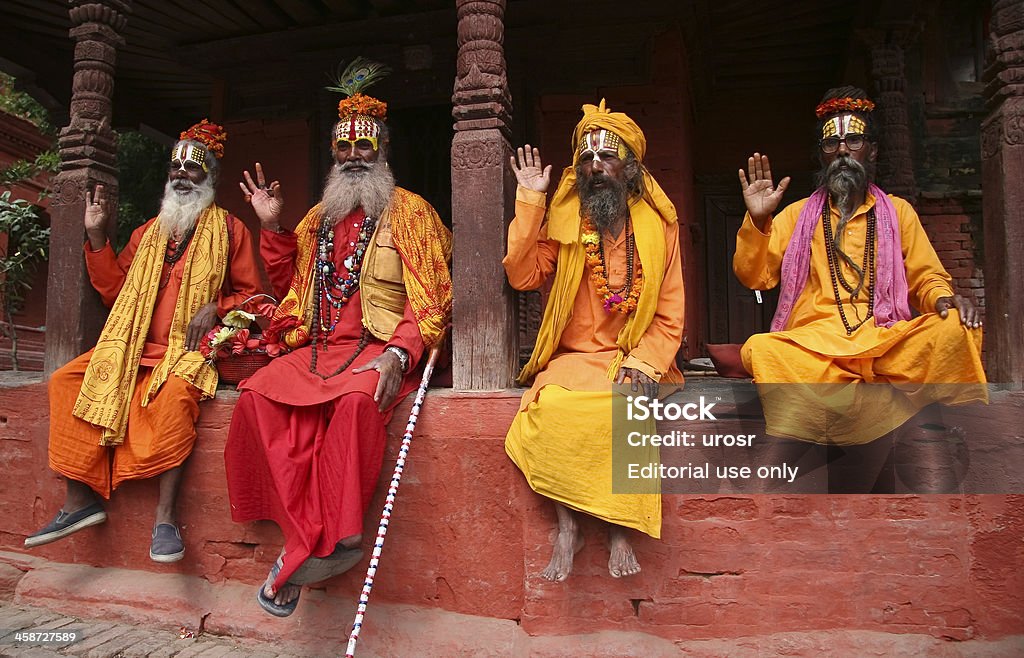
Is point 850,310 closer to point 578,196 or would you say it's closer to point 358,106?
point 578,196

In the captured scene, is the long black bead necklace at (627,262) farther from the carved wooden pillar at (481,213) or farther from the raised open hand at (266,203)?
the raised open hand at (266,203)

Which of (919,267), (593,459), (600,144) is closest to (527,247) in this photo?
(600,144)

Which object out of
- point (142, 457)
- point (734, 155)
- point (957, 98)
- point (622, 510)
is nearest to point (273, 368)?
point (142, 457)

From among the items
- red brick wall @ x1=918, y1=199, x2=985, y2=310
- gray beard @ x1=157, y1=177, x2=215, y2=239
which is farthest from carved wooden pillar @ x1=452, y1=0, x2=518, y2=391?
red brick wall @ x1=918, y1=199, x2=985, y2=310

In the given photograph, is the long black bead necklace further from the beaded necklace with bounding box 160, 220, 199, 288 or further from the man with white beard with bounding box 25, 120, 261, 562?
the beaded necklace with bounding box 160, 220, 199, 288

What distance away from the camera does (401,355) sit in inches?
150

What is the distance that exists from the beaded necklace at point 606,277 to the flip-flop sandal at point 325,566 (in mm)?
1667

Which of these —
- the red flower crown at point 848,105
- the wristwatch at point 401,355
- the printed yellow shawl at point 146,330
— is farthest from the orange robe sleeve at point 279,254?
the red flower crown at point 848,105

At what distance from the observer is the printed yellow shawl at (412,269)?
12.9ft

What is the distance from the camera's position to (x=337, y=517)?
11.1 ft

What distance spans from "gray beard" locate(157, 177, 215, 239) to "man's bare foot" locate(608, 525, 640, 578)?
3087 mm

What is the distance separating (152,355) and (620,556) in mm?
2804

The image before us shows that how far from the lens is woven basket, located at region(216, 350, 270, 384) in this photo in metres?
4.22

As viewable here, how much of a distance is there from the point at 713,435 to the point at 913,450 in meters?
0.86
